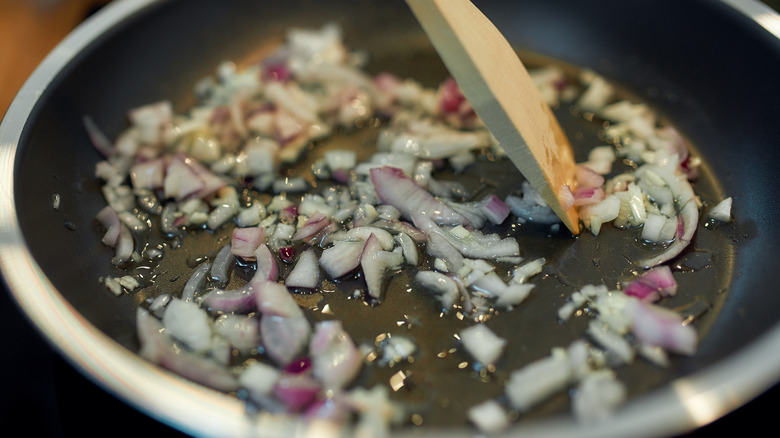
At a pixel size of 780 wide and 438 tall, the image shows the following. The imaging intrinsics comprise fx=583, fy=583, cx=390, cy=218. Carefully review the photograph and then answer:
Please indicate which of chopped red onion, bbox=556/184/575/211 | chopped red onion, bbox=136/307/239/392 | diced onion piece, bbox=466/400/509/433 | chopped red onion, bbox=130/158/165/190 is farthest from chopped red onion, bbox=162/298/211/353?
chopped red onion, bbox=556/184/575/211

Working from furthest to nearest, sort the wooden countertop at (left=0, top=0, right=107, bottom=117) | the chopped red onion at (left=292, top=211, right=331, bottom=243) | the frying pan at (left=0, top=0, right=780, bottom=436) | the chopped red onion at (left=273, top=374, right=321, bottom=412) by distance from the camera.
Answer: the wooden countertop at (left=0, top=0, right=107, bottom=117) < the chopped red onion at (left=292, top=211, right=331, bottom=243) < the chopped red onion at (left=273, top=374, right=321, bottom=412) < the frying pan at (left=0, top=0, right=780, bottom=436)

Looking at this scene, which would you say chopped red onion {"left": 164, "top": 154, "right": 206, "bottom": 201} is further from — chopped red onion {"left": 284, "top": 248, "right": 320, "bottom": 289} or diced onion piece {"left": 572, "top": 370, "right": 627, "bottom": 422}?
diced onion piece {"left": 572, "top": 370, "right": 627, "bottom": 422}

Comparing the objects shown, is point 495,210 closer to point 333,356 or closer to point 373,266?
point 373,266

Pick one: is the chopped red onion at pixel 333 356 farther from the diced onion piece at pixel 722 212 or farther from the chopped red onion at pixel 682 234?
the diced onion piece at pixel 722 212

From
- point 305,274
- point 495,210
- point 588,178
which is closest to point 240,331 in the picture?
point 305,274

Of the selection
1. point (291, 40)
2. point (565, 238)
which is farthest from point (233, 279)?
point (291, 40)

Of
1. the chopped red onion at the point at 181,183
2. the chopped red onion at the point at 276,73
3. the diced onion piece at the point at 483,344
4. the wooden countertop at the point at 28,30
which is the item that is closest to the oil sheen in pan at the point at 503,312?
the diced onion piece at the point at 483,344
